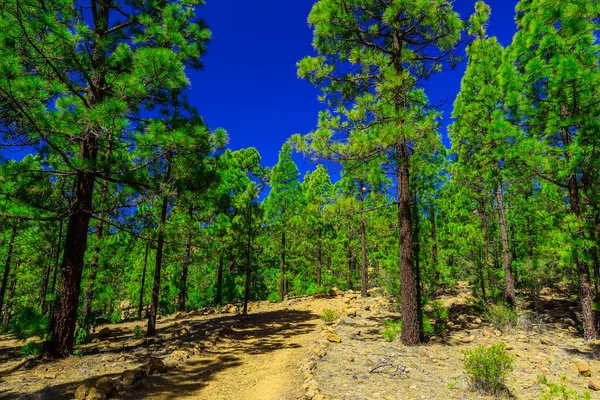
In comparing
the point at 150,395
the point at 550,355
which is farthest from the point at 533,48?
the point at 150,395

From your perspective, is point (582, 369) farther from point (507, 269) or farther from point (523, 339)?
point (507, 269)

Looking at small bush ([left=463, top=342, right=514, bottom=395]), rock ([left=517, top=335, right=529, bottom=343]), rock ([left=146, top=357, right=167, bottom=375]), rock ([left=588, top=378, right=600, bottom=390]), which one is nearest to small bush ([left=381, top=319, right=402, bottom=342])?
rock ([left=517, top=335, right=529, bottom=343])

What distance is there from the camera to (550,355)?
7363mm

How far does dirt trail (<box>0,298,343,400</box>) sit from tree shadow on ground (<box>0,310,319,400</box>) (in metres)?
0.02

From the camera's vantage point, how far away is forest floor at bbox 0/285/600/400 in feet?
17.7

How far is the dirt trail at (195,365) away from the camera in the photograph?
573 cm

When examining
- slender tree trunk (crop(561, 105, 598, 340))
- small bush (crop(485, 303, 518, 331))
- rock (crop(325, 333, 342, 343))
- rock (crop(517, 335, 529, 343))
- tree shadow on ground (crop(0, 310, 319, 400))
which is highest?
slender tree trunk (crop(561, 105, 598, 340))

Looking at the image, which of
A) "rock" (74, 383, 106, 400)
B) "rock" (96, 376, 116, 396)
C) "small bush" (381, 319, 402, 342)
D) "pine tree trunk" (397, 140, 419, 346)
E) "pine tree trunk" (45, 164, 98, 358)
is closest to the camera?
"rock" (74, 383, 106, 400)

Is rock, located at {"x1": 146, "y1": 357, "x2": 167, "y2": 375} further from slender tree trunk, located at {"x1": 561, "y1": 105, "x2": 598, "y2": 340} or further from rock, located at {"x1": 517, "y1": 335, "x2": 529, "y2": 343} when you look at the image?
slender tree trunk, located at {"x1": 561, "y1": 105, "x2": 598, "y2": 340}

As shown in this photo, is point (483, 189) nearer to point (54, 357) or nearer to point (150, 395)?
point (150, 395)

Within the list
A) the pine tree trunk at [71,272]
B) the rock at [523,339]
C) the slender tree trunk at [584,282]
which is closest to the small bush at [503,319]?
the rock at [523,339]

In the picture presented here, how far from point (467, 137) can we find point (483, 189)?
2.62 metres

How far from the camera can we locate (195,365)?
25.3 ft

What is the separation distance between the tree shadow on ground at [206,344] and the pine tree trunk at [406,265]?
3.53 metres
